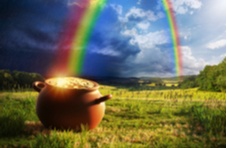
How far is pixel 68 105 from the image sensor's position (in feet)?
13.5

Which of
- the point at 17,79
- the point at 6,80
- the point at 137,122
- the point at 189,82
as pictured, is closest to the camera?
the point at 137,122

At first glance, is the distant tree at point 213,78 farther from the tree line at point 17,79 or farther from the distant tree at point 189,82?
the tree line at point 17,79

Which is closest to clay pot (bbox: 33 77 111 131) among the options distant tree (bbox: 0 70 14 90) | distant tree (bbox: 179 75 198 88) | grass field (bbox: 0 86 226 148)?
grass field (bbox: 0 86 226 148)

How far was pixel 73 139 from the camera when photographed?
3.81 m

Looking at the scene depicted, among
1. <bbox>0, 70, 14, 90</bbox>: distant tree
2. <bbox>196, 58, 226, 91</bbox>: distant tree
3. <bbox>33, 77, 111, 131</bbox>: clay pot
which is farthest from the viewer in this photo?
<bbox>196, 58, 226, 91</bbox>: distant tree

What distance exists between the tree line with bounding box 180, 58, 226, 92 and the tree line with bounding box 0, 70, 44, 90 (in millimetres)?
2151

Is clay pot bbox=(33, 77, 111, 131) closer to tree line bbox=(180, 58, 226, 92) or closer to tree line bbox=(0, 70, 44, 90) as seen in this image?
tree line bbox=(0, 70, 44, 90)

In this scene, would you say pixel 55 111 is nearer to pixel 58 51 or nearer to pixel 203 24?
pixel 58 51

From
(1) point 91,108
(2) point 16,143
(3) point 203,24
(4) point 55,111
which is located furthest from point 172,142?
(3) point 203,24

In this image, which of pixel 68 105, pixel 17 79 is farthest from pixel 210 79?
pixel 17 79

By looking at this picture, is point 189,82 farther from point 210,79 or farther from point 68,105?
point 68,105

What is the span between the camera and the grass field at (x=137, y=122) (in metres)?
3.91

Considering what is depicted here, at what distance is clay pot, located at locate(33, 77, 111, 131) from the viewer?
4.11 meters

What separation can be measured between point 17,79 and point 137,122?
1.66 m
